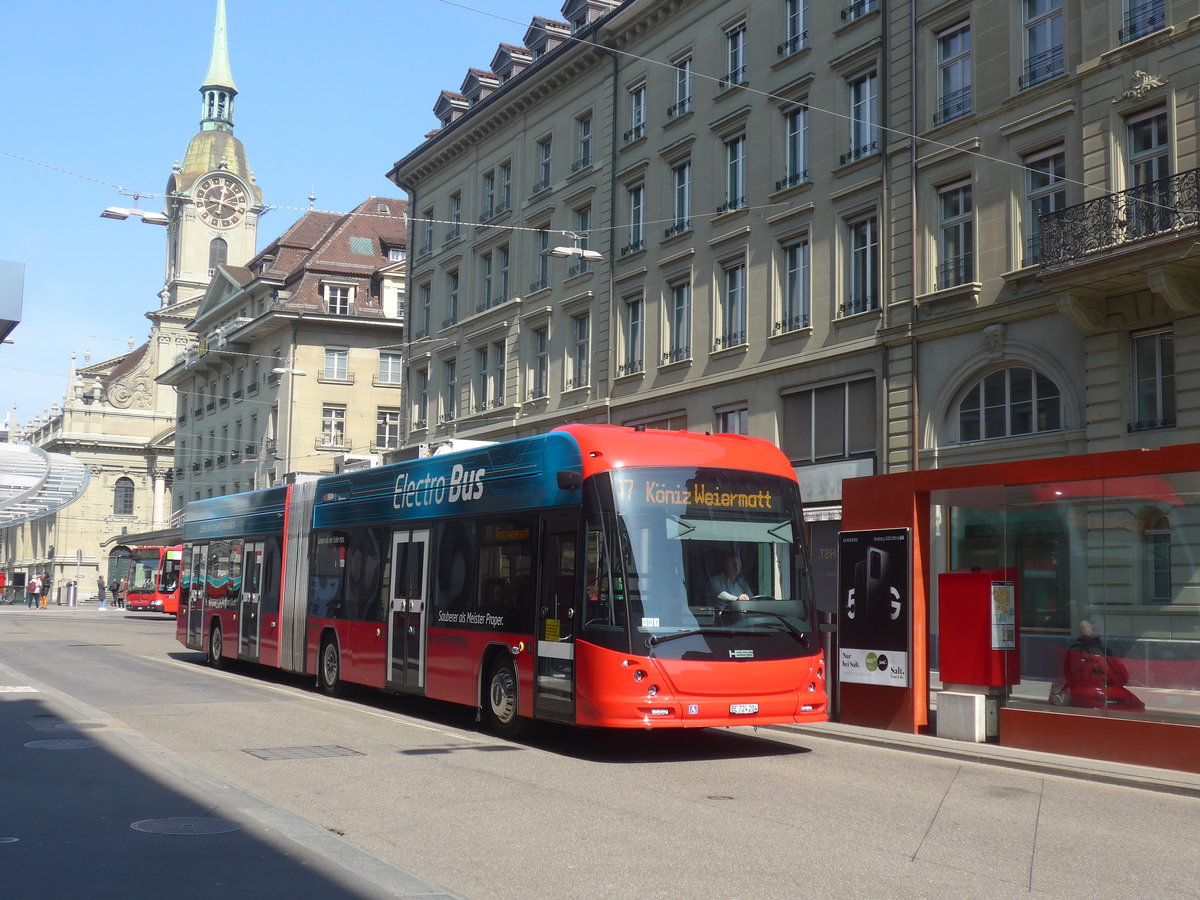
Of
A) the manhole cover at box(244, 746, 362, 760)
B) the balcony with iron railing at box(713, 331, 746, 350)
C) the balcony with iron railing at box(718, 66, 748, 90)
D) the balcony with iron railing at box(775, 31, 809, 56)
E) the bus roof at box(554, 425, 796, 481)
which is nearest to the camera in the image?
the manhole cover at box(244, 746, 362, 760)

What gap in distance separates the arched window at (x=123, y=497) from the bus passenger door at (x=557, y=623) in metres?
101

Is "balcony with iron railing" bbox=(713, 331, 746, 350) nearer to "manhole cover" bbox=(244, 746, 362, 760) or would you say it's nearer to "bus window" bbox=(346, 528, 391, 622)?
"bus window" bbox=(346, 528, 391, 622)

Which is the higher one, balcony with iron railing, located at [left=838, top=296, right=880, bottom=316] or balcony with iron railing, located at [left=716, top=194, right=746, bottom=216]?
balcony with iron railing, located at [left=716, top=194, right=746, bottom=216]

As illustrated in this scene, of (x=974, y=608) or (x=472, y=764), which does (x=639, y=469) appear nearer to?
(x=472, y=764)

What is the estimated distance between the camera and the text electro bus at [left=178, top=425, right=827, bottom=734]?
1242cm

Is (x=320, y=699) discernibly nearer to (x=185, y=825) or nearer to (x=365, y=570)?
(x=365, y=570)

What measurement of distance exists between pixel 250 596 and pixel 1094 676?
14.8 metres

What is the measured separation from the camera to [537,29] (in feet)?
133

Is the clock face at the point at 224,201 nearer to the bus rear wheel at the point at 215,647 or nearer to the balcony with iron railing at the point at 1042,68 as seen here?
the bus rear wheel at the point at 215,647

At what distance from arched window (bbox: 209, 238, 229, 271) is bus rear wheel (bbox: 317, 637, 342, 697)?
93972 mm

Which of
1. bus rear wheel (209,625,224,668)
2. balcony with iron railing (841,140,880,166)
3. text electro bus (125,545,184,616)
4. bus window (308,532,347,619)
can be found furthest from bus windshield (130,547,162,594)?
bus window (308,532,347,619)

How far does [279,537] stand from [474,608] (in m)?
7.92

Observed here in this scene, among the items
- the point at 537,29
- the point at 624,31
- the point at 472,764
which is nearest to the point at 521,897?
the point at 472,764

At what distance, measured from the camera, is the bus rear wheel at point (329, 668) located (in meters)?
19.2
